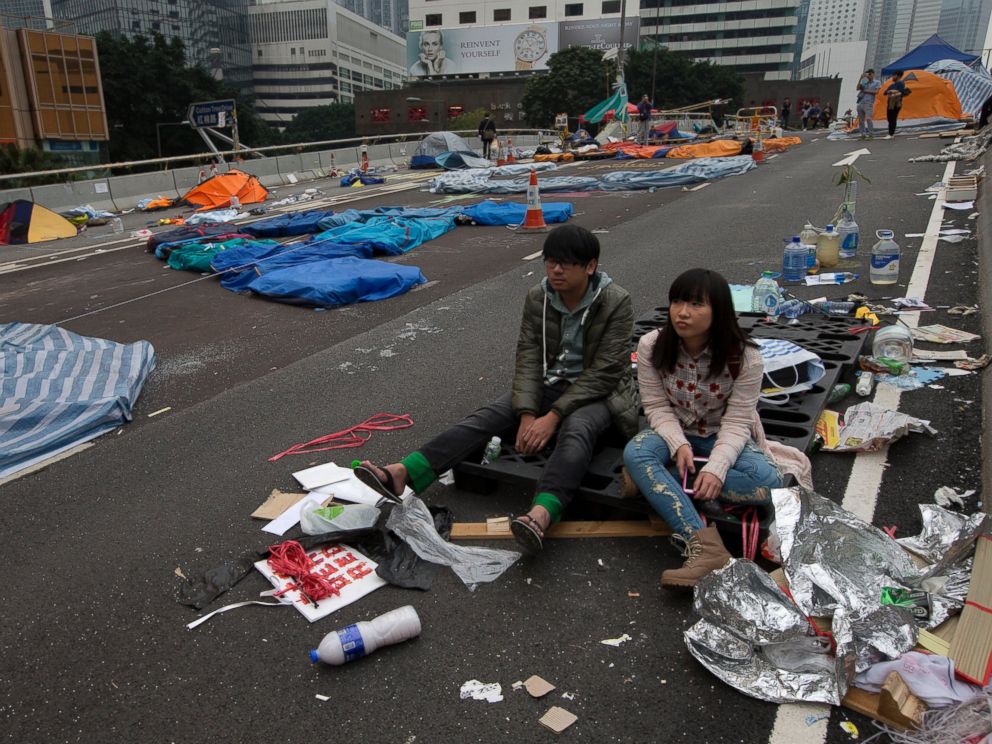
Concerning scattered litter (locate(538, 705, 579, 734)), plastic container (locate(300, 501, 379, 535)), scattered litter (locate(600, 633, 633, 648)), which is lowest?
scattered litter (locate(538, 705, 579, 734))

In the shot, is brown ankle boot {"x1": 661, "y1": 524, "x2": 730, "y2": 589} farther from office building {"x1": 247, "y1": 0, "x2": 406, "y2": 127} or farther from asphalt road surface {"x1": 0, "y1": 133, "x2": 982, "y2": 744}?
office building {"x1": 247, "y1": 0, "x2": 406, "y2": 127}

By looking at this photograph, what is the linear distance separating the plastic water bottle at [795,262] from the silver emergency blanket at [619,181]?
10.2 m

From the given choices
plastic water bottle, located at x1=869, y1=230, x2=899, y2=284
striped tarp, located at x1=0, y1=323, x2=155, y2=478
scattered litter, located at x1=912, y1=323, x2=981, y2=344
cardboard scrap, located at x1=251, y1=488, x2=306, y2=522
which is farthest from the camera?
plastic water bottle, located at x1=869, y1=230, x2=899, y2=284

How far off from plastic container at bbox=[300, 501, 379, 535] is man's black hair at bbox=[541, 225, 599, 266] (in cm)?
158

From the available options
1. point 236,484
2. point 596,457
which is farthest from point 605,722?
point 236,484

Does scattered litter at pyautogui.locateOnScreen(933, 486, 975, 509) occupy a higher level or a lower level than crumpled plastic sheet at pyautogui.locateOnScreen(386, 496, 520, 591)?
higher

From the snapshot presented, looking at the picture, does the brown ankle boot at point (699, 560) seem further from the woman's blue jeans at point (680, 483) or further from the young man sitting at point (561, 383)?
the young man sitting at point (561, 383)

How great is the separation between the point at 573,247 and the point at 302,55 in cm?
17462

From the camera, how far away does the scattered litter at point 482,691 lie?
2594mm

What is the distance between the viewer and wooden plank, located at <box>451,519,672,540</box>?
3494 mm

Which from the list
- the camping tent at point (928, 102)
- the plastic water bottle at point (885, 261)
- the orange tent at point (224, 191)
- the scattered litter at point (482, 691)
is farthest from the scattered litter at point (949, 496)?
the camping tent at point (928, 102)

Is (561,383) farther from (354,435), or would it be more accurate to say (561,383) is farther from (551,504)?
(354,435)

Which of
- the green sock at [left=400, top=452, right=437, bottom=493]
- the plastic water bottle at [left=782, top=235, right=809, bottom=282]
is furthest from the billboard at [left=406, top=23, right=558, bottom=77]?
the green sock at [left=400, top=452, right=437, bottom=493]

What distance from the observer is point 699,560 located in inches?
117
